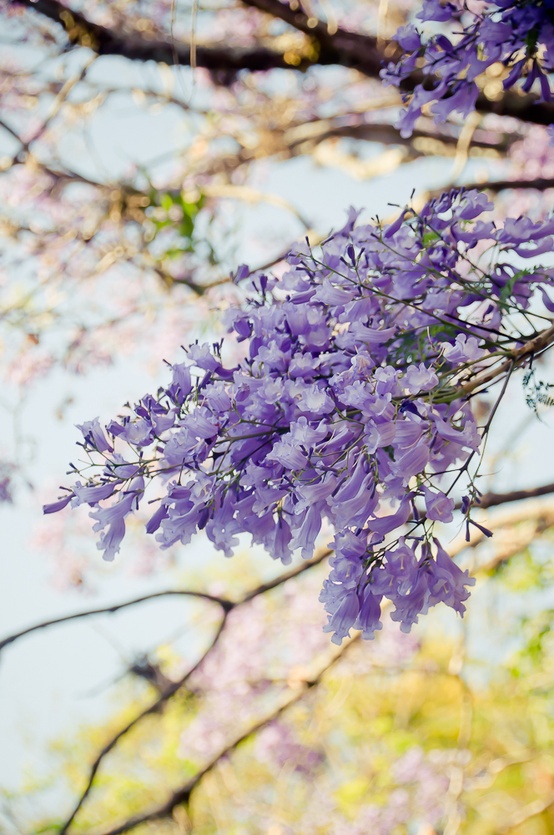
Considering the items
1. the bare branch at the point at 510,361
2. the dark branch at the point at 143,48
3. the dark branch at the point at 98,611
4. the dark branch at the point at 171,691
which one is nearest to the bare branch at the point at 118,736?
the dark branch at the point at 171,691

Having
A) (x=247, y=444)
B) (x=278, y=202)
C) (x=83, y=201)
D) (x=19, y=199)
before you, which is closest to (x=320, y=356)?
(x=247, y=444)

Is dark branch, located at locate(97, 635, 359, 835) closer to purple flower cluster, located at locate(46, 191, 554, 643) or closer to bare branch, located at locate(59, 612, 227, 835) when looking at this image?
bare branch, located at locate(59, 612, 227, 835)

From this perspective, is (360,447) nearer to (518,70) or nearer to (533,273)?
(533,273)


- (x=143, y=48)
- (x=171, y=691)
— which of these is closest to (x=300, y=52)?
(x=143, y=48)

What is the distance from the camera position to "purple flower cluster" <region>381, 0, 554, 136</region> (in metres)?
0.94

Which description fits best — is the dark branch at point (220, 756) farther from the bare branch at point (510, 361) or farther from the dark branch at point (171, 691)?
the bare branch at point (510, 361)

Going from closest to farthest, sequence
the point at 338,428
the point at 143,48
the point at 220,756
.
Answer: the point at 338,428, the point at 220,756, the point at 143,48

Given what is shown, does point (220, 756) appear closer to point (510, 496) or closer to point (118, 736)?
point (118, 736)

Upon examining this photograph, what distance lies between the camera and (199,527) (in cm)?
75

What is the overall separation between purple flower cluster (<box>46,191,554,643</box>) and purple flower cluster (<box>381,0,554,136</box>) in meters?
0.23

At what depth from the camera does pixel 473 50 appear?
1013 millimetres

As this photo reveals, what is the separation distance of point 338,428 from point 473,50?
62 cm

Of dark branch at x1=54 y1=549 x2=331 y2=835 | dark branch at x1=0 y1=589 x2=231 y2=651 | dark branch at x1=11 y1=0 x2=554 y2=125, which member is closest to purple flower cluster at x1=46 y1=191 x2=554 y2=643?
dark branch at x1=0 y1=589 x2=231 y2=651

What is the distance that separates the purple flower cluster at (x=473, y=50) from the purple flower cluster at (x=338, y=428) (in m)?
0.23
